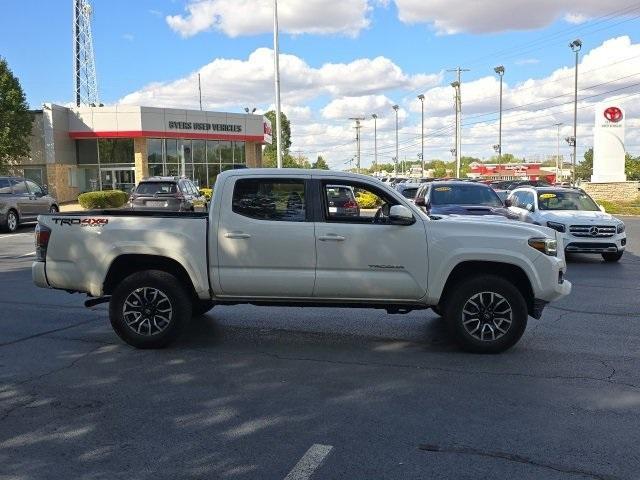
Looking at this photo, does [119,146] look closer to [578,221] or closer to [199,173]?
[199,173]

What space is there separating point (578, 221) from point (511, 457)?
1034 cm

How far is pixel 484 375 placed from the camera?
18.6 ft

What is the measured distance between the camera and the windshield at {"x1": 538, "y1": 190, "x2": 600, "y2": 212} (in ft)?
47.7

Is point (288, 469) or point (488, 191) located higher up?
point (488, 191)

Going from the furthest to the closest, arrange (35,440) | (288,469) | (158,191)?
(158,191)
(35,440)
(288,469)

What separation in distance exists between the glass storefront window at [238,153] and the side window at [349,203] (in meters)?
43.5

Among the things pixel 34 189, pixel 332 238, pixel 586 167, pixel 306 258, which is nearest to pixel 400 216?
pixel 332 238

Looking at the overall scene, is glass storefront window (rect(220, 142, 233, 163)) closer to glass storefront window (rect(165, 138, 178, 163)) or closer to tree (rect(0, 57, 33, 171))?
glass storefront window (rect(165, 138, 178, 163))

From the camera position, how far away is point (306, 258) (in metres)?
6.25

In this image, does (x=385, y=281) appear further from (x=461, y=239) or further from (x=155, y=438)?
(x=155, y=438)

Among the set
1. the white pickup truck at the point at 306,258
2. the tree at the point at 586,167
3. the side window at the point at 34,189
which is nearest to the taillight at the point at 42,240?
the white pickup truck at the point at 306,258

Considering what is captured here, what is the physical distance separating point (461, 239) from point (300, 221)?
5.34 ft

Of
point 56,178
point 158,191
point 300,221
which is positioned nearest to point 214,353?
point 300,221

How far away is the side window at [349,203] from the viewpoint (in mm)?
6383
